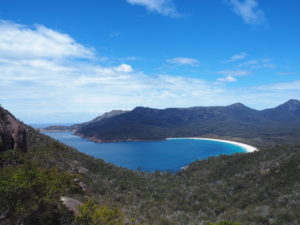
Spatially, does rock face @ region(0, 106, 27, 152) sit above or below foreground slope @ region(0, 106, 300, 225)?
above

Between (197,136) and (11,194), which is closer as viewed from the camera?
(11,194)

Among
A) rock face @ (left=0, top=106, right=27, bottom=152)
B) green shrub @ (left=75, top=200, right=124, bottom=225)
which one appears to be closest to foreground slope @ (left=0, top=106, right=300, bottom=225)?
rock face @ (left=0, top=106, right=27, bottom=152)

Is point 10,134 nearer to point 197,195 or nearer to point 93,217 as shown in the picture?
point 93,217

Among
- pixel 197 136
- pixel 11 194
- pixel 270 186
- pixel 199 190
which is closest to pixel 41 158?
pixel 11 194

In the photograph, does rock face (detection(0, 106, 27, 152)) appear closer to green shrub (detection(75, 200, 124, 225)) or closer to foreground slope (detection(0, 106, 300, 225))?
foreground slope (detection(0, 106, 300, 225))

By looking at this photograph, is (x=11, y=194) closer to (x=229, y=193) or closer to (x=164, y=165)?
(x=229, y=193)

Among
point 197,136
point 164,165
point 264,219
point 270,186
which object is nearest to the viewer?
point 264,219

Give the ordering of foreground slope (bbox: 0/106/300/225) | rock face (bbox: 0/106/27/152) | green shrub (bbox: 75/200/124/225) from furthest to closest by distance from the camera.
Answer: rock face (bbox: 0/106/27/152), foreground slope (bbox: 0/106/300/225), green shrub (bbox: 75/200/124/225)

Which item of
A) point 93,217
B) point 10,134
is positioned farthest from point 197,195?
point 10,134
